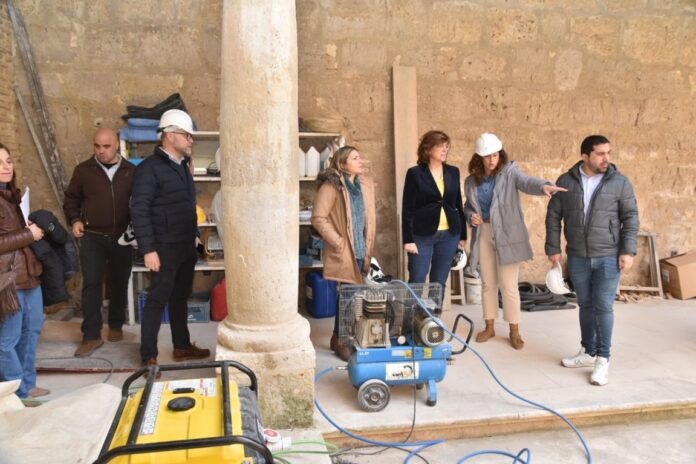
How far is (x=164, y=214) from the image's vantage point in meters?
3.94

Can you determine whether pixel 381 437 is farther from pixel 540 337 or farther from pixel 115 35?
pixel 115 35

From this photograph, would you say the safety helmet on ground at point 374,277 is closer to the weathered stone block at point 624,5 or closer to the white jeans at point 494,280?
the white jeans at point 494,280

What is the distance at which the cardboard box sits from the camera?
6434 mm

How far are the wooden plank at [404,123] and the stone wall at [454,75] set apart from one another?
5.3 inches

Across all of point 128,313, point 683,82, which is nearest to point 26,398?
point 128,313

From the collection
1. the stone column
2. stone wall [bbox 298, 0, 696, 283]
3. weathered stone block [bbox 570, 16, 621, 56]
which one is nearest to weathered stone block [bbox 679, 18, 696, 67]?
Answer: stone wall [bbox 298, 0, 696, 283]

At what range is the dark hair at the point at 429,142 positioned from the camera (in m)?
4.45

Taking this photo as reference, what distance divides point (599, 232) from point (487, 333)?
1.41 metres

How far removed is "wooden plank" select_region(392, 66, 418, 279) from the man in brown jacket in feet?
8.84

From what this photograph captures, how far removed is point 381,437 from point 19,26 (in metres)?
4.96

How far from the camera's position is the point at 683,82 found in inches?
265

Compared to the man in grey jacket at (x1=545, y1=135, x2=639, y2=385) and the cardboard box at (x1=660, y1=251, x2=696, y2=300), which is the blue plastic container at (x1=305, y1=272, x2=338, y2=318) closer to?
the man in grey jacket at (x1=545, y1=135, x2=639, y2=385)

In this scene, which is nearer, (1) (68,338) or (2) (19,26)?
(1) (68,338)

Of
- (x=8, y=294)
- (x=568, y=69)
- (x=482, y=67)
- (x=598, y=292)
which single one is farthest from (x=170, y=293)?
(x=568, y=69)
